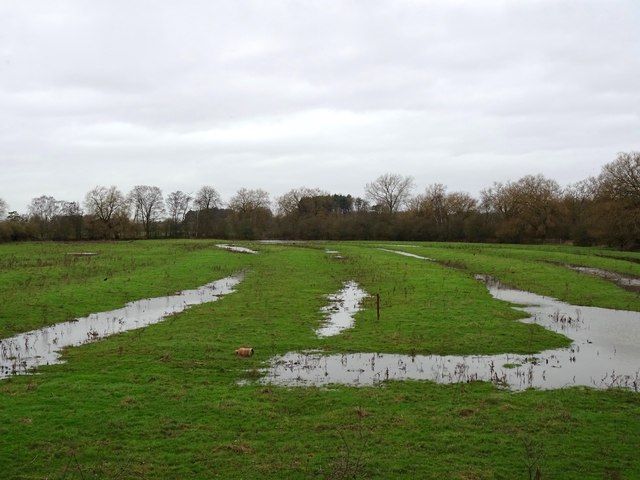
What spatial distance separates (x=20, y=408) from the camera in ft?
37.2

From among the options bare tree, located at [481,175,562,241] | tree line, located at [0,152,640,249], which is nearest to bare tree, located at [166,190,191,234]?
tree line, located at [0,152,640,249]

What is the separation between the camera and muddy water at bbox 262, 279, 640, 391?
13.8 meters

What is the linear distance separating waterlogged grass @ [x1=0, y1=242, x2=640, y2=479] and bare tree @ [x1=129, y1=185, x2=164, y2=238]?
129550mm

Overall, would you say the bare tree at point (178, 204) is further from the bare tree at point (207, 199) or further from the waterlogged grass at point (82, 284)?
the waterlogged grass at point (82, 284)

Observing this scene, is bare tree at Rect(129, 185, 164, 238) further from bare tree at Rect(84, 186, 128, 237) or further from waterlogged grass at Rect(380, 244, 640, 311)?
waterlogged grass at Rect(380, 244, 640, 311)

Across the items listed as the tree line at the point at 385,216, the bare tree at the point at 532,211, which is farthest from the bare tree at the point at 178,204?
the bare tree at the point at 532,211

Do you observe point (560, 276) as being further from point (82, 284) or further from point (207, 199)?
point (207, 199)

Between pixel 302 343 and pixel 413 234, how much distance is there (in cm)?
9254

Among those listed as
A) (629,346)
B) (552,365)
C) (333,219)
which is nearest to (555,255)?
(629,346)

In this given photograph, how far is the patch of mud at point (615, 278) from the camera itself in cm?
3403

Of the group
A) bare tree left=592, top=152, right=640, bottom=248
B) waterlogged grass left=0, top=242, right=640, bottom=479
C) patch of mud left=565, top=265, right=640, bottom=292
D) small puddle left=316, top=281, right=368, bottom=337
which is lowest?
waterlogged grass left=0, top=242, right=640, bottom=479

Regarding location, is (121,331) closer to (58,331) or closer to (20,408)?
(58,331)

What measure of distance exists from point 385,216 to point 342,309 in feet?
305

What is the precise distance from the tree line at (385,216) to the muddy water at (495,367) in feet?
165
